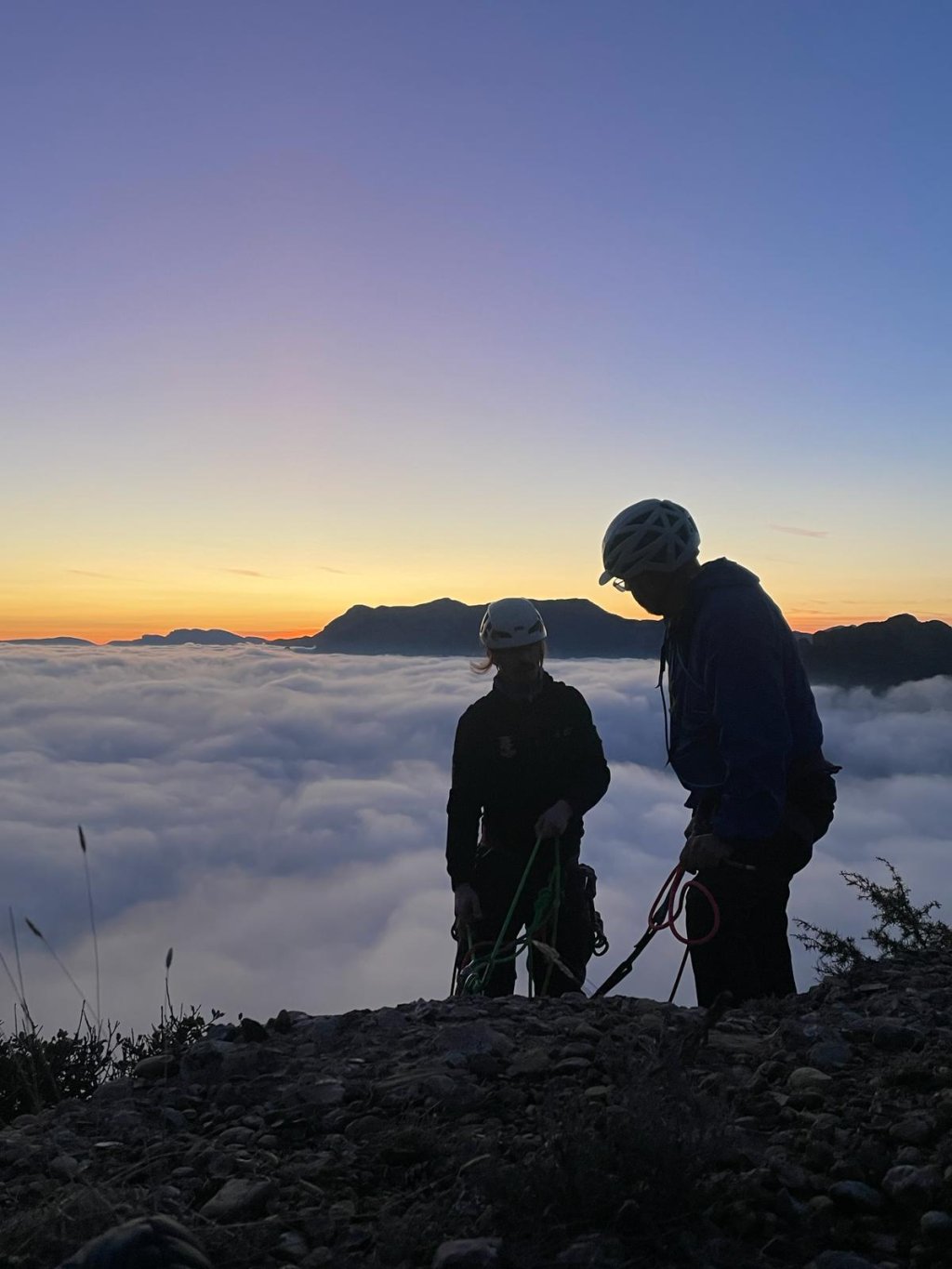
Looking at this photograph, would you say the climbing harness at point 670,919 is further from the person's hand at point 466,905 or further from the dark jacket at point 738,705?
the person's hand at point 466,905

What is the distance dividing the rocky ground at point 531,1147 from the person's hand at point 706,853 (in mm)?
703

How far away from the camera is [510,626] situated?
22.8 ft

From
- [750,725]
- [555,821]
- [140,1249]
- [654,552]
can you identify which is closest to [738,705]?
[750,725]

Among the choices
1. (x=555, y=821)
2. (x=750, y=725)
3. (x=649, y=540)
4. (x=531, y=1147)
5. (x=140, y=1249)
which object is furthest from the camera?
(x=555, y=821)

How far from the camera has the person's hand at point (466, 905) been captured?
6.93 metres

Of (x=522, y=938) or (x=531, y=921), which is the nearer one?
(x=522, y=938)

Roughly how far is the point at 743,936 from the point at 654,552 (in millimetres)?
2002

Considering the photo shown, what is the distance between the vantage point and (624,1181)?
2.51 meters

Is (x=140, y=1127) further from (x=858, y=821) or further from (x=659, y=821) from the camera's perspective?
(x=858, y=821)

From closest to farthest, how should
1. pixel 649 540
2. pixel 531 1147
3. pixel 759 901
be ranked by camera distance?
pixel 531 1147
pixel 759 901
pixel 649 540

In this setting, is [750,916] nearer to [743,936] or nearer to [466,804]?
[743,936]

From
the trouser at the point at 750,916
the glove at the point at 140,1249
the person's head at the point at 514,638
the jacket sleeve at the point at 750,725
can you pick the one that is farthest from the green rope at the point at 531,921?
the glove at the point at 140,1249

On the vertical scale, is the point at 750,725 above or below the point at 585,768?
above

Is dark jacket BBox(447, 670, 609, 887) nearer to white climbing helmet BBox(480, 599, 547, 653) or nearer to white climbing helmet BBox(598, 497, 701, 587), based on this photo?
white climbing helmet BBox(480, 599, 547, 653)
